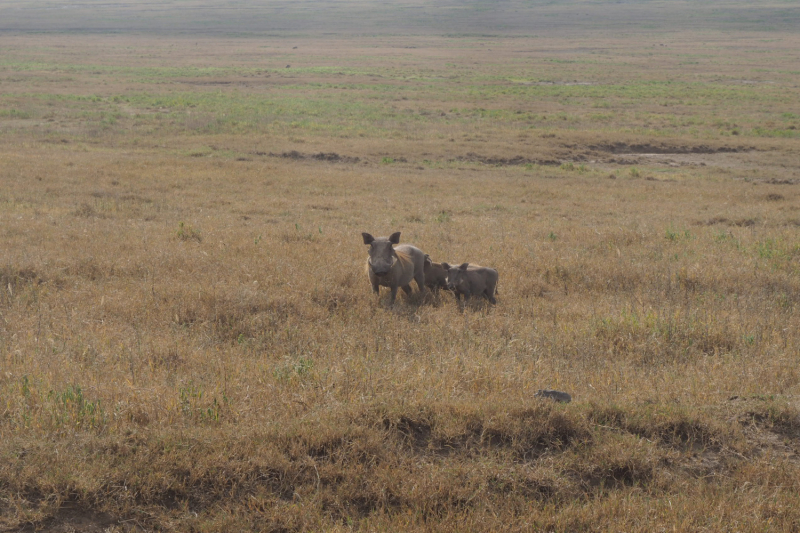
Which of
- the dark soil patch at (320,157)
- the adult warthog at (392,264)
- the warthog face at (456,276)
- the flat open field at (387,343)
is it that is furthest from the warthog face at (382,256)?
the dark soil patch at (320,157)

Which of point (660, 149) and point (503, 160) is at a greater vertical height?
point (660, 149)

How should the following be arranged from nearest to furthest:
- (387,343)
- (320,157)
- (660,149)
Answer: (387,343), (320,157), (660,149)

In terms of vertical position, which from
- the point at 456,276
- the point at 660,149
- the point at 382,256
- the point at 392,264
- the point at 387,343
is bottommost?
the point at 387,343

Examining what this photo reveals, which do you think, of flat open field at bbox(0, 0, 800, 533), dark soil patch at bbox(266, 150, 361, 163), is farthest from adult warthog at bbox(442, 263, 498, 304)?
dark soil patch at bbox(266, 150, 361, 163)

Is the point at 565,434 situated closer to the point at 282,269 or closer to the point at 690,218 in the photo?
the point at 282,269

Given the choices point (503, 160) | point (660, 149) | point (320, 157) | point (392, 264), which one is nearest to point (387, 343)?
point (392, 264)

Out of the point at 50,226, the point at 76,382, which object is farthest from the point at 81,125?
the point at 76,382

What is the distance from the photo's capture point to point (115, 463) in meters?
4.85

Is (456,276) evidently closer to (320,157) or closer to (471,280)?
(471,280)

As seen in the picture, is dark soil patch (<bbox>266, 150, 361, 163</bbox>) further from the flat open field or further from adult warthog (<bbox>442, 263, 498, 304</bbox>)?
adult warthog (<bbox>442, 263, 498, 304</bbox>)

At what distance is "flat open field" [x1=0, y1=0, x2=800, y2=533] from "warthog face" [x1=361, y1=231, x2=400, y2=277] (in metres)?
0.56

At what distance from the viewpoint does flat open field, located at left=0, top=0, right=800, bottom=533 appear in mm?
4750

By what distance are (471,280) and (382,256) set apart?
5.02 ft

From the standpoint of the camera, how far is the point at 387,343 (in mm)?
7957
